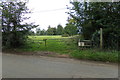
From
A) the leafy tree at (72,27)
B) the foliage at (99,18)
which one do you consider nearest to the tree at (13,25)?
the leafy tree at (72,27)

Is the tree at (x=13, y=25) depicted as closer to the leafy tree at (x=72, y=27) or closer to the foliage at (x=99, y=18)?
the leafy tree at (x=72, y=27)

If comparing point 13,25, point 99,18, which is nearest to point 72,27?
point 99,18

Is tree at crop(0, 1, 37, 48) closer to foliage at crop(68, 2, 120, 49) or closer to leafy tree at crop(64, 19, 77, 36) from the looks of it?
leafy tree at crop(64, 19, 77, 36)

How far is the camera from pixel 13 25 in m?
10.3

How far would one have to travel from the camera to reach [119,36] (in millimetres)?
8023

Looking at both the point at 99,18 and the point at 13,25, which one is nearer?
the point at 99,18

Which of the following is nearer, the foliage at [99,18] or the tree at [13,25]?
the foliage at [99,18]

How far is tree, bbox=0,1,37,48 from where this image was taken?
32.7 ft

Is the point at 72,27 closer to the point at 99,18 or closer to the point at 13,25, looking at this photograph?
the point at 99,18

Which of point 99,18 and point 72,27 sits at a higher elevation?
point 99,18

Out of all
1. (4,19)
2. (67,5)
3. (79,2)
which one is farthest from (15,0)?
(79,2)

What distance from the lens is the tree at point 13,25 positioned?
9977 mm

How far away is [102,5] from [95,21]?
48.7 inches

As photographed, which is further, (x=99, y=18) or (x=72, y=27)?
(x=72, y=27)
